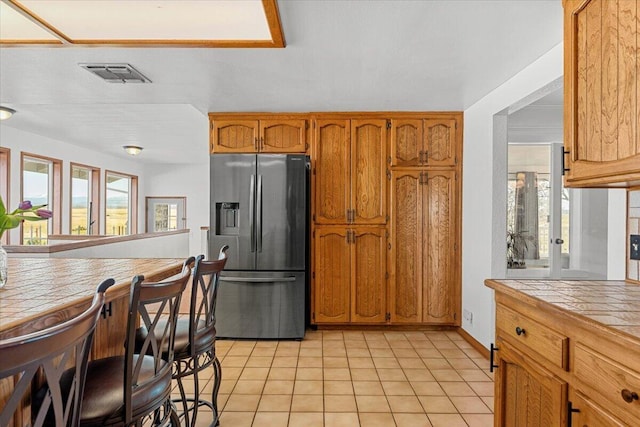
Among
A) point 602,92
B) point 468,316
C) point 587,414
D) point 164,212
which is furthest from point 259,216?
point 164,212

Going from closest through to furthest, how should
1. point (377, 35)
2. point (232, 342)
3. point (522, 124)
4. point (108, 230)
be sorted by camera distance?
point (377, 35)
point (232, 342)
point (522, 124)
point (108, 230)

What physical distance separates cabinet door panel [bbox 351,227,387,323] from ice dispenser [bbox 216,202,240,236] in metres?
1.15

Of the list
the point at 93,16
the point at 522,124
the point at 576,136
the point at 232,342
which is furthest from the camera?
the point at 522,124

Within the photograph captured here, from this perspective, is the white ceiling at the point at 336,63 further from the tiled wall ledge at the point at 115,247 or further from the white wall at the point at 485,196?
the tiled wall ledge at the point at 115,247

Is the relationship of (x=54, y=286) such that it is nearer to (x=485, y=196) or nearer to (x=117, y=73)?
(x=117, y=73)

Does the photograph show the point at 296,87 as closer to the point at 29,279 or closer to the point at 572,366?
the point at 29,279

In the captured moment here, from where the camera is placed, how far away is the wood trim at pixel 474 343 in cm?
333

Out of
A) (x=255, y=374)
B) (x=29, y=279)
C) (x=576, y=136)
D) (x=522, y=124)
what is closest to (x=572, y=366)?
(x=576, y=136)

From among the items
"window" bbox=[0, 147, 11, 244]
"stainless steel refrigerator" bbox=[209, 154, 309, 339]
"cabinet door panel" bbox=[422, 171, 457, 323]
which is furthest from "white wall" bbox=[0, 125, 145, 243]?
"cabinet door panel" bbox=[422, 171, 457, 323]

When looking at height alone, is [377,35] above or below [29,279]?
above

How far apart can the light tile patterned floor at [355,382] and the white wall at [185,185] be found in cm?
618

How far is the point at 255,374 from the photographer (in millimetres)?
3000

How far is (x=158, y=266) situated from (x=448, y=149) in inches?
116

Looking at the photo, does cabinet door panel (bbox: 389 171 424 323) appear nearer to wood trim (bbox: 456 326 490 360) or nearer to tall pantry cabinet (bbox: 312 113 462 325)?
tall pantry cabinet (bbox: 312 113 462 325)
